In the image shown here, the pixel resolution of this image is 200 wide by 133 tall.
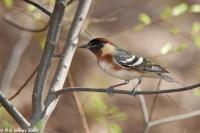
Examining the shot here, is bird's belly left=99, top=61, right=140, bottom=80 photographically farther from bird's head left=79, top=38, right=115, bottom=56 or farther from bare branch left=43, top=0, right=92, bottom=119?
bare branch left=43, top=0, right=92, bottom=119

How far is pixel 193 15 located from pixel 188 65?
0.86 m

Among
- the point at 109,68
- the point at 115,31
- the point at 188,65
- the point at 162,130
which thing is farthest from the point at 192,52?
the point at 109,68

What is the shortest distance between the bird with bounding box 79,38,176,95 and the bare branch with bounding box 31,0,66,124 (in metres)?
0.69

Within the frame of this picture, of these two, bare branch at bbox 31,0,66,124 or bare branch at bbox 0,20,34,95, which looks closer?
bare branch at bbox 31,0,66,124

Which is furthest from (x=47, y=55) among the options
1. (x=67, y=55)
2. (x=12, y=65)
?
(x=12, y=65)

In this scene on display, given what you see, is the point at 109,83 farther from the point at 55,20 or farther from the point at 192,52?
the point at 55,20

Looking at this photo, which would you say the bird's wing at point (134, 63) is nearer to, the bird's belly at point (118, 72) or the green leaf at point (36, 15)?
the bird's belly at point (118, 72)

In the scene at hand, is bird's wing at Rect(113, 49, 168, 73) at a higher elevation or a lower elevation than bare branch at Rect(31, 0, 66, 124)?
lower

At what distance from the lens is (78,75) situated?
5.95 m

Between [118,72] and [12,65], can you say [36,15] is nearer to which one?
[118,72]

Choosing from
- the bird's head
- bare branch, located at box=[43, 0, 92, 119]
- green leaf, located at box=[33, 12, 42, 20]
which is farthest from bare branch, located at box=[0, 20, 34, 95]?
bare branch, located at box=[43, 0, 92, 119]

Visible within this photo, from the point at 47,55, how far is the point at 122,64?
2.55 ft

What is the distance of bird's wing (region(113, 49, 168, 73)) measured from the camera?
2604 mm

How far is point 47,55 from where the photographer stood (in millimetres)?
1868
